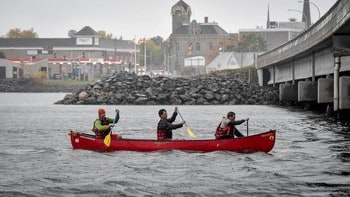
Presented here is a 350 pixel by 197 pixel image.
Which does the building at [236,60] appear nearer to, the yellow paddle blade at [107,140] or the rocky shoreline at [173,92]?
the rocky shoreline at [173,92]

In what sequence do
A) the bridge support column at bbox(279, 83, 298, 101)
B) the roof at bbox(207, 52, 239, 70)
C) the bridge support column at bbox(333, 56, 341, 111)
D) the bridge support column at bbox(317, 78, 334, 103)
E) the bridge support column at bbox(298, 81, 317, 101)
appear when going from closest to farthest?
the bridge support column at bbox(333, 56, 341, 111) → the bridge support column at bbox(317, 78, 334, 103) → the bridge support column at bbox(298, 81, 317, 101) → the bridge support column at bbox(279, 83, 298, 101) → the roof at bbox(207, 52, 239, 70)

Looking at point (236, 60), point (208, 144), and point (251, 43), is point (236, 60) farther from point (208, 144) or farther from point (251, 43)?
point (208, 144)

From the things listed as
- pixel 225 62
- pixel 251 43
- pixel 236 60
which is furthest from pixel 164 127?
pixel 251 43

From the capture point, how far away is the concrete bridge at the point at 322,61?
47.0 metres

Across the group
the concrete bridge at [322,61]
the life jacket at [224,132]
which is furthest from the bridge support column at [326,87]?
the life jacket at [224,132]

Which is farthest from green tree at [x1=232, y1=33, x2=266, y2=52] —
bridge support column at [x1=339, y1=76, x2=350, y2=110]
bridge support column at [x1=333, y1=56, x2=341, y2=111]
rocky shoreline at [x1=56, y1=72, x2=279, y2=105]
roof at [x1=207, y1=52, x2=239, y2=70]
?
bridge support column at [x1=339, y1=76, x2=350, y2=110]

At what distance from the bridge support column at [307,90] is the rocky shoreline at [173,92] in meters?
30.1

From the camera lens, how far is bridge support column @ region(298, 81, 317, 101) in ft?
207

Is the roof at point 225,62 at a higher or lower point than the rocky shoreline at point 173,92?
higher

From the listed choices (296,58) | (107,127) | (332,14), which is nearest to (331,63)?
(332,14)

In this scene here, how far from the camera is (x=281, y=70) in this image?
85312 mm

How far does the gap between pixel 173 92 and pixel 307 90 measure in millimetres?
35175

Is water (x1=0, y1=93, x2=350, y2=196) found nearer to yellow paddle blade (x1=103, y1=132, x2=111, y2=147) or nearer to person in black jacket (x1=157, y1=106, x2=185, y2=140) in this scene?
yellow paddle blade (x1=103, y1=132, x2=111, y2=147)

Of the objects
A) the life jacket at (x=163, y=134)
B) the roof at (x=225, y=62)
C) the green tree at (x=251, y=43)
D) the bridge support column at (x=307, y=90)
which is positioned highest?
the green tree at (x=251, y=43)
